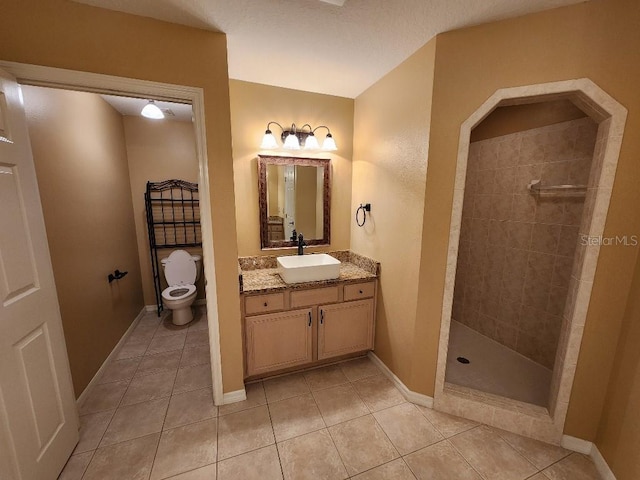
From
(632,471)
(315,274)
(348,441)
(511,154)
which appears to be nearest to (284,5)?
(315,274)

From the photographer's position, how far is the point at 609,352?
144 cm

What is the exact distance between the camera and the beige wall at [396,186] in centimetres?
172

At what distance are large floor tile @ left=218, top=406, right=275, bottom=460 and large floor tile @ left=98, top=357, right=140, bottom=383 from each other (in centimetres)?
105

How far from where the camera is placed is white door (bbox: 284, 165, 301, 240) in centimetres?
239

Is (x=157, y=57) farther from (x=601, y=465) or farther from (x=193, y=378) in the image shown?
(x=601, y=465)

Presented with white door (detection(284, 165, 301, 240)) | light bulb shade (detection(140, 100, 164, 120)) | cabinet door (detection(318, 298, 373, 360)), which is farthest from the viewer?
white door (detection(284, 165, 301, 240))

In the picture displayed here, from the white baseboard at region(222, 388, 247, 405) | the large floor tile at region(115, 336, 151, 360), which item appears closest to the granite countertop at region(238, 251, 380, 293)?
the white baseboard at region(222, 388, 247, 405)

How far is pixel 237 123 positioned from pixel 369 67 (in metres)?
1.15

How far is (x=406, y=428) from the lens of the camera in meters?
1.70

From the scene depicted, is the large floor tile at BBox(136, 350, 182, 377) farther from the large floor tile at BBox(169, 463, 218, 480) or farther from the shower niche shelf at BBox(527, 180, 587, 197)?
the shower niche shelf at BBox(527, 180, 587, 197)

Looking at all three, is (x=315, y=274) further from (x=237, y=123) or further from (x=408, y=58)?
(x=408, y=58)

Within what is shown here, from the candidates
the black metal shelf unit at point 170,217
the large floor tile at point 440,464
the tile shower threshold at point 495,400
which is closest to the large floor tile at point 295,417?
the large floor tile at point 440,464

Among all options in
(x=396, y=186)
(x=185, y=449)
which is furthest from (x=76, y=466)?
(x=396, y=186)

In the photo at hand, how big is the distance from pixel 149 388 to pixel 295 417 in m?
1.20
